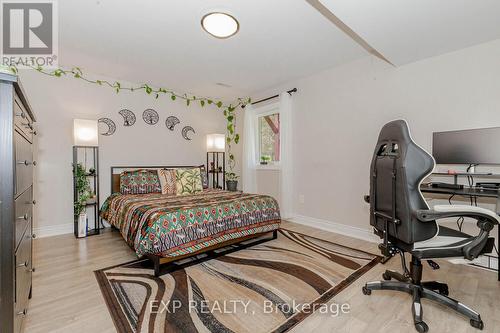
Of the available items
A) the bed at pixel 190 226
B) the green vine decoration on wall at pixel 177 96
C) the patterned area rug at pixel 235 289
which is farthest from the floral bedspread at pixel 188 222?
the green vine decoration on wall at pixel 177 96

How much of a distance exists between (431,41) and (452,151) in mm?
1092

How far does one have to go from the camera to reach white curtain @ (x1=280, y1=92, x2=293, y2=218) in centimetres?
391

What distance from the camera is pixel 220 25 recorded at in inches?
89.2

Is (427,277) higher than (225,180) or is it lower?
lower

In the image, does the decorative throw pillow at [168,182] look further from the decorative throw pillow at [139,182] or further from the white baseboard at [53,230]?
the white baseboard at [53,230]

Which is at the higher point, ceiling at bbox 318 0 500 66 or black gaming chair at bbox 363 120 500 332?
→ ceiling at bbox 318 0 500 66

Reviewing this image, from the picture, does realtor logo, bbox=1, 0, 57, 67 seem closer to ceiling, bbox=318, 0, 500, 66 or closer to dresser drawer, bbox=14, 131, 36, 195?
dresser drawer, bbox=14, 131, 36, 195

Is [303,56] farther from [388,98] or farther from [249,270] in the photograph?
[249,270]

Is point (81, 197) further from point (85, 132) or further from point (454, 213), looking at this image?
point (454, 213)

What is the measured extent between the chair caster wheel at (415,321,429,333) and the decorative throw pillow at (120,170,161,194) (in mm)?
3339

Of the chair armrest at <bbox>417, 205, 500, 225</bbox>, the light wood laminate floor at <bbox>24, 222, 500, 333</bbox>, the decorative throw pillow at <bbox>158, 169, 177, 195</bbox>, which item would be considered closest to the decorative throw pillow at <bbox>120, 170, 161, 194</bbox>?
the decorative throw pillow at <bbox>158, 169, 177, 195</bbox>

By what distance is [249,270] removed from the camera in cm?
219

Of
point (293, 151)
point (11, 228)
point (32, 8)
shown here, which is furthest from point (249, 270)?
point (32, 8)

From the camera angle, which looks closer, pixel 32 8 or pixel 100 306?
pixel 100 306
